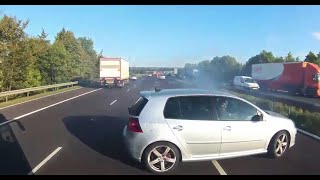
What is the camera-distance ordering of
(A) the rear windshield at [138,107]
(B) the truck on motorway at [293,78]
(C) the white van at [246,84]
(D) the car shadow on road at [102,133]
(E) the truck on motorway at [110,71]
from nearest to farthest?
1. (A) the rear windshield at [138,107]
2. (D) the car shadow on road at [102,133]
3. (B) the truck on motorway at [293,78]
4. (C) the white van at [246,84]
5. (E) the truck on motorway at [110,71]

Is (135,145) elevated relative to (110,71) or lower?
lower

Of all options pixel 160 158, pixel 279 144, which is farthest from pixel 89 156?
pixel 279 144

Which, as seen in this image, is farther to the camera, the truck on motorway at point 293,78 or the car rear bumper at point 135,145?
the truck on motorway at point 293,78

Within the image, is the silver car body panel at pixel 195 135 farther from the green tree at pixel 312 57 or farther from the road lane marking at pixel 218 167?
the green tree at pixel 312 57

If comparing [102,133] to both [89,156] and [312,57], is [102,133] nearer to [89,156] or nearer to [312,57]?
[89,156]

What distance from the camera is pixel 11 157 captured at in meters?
8.26

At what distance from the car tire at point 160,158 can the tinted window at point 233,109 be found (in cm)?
117

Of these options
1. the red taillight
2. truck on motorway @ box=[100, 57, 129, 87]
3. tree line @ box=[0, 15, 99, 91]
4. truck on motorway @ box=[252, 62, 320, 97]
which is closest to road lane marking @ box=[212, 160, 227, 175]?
the red taillight

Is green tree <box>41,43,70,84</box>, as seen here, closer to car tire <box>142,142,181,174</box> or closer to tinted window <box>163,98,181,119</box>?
tinted window <box>163,98,181,119</box>

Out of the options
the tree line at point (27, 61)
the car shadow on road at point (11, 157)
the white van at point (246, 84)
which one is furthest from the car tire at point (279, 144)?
the white van at point (246, 84)

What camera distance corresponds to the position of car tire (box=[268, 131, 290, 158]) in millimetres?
8078

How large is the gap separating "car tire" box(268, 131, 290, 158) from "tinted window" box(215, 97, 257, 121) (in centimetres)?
76

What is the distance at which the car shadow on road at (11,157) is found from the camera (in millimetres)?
7246

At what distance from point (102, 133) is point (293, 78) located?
31108 millimetres
